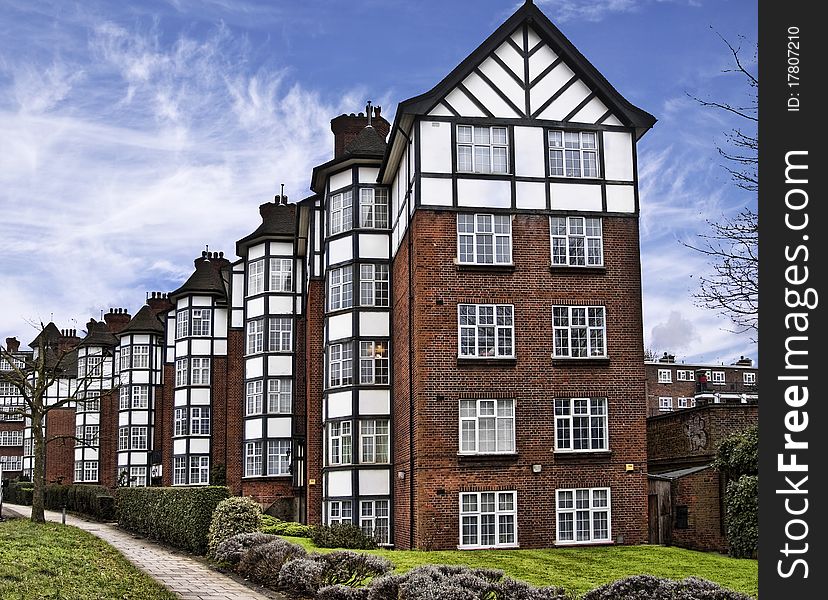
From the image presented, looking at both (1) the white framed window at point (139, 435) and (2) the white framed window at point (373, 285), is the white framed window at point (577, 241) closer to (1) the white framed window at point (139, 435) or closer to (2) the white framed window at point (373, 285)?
(2) the white framed window at point (373, 285)

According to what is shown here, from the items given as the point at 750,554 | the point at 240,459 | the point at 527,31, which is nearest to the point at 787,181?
the point at 750,554

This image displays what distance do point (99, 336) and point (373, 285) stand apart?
143 feet

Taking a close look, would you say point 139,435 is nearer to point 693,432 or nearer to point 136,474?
point 136,474

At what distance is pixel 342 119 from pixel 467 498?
16328 mm

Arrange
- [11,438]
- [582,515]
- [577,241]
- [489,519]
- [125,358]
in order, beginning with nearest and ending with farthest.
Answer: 1. [489,519]
2. [582,515]
3. [577,241]
4. [125,358]
5. [11,438]

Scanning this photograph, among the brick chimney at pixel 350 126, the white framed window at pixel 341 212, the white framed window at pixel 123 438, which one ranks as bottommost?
the white framed window at pixel 123 438

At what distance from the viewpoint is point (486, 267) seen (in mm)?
26297

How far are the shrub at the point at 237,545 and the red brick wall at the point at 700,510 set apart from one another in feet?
35.8

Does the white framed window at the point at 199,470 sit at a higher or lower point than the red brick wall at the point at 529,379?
lower

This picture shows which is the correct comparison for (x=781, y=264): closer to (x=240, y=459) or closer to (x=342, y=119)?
(x=342, y=119)

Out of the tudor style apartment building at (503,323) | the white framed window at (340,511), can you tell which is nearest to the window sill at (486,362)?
the tudor style apartment building at (503,323)

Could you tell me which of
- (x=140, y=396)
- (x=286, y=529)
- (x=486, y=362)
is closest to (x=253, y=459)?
(x=286, y=529)

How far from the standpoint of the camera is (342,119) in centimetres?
3609

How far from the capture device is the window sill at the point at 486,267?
26.2m
